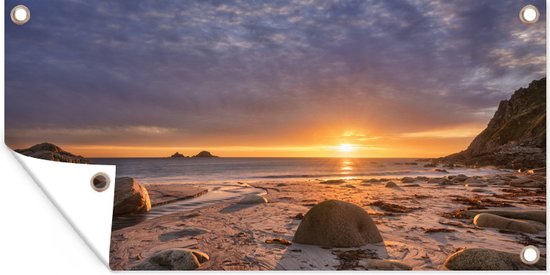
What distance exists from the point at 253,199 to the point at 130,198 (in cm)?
166

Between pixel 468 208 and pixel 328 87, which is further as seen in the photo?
pixel 468 208

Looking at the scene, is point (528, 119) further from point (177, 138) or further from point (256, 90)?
point (177, 138)

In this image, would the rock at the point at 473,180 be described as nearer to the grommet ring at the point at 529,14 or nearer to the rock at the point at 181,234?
the grommet ring at the point at 529,14

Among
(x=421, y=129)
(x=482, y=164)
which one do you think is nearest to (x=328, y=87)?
(x=421, y=129)

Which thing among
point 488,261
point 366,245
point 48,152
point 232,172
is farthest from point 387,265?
point 232,172

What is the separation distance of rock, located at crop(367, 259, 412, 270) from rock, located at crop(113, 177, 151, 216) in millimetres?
1694

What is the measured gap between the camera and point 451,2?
191 cm

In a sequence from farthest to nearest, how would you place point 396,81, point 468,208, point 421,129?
point 468,208, point 421,129, point 396,81

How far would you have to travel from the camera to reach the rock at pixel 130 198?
6.97 ft

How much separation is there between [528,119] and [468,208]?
0.99 m

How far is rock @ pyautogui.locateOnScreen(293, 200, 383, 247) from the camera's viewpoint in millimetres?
2406

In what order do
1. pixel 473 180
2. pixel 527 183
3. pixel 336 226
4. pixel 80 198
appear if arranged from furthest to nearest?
pixel 473 180 → pixel 336 226 → pixel 527 183 → pixel 80 198

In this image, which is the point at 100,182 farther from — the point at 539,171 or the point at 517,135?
the point at 517,135

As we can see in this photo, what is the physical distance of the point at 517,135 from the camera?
2506mm
